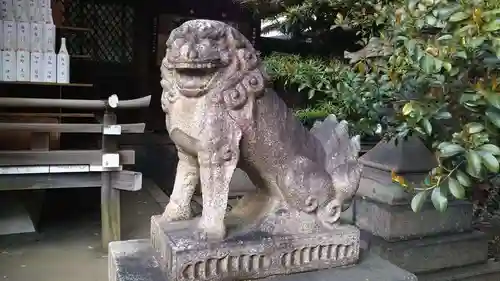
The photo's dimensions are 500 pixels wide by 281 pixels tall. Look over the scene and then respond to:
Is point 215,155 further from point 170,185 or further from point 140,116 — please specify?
point 140,116

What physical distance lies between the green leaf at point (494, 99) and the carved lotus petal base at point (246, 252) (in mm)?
914

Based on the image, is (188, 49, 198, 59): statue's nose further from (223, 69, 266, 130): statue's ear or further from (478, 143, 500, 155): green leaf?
(478, 143, 500, 155): green leaf

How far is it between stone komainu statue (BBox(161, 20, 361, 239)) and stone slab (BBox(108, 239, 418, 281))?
0.60ft

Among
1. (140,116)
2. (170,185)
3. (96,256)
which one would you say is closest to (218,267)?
(96,256)

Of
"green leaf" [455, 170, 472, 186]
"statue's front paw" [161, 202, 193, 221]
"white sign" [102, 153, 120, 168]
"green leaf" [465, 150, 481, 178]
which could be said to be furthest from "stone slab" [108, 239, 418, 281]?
"white sign" [102, 153, 120, 168]

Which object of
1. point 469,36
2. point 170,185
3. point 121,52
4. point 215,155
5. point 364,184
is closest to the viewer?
point 469,36

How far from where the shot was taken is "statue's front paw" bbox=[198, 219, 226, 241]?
183cm

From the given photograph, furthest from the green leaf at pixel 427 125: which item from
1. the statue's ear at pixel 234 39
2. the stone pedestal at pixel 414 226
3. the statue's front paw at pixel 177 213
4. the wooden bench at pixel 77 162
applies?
the wooden bench at pixel 77 162

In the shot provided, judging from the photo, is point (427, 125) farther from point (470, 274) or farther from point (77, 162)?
point (77, 162)

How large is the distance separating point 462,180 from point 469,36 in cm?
42

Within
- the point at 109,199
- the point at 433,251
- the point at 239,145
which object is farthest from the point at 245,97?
the point at 109,199

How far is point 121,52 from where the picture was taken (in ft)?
25.3

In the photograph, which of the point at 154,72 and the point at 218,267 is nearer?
the point at 218,267

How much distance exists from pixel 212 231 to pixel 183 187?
26cm
